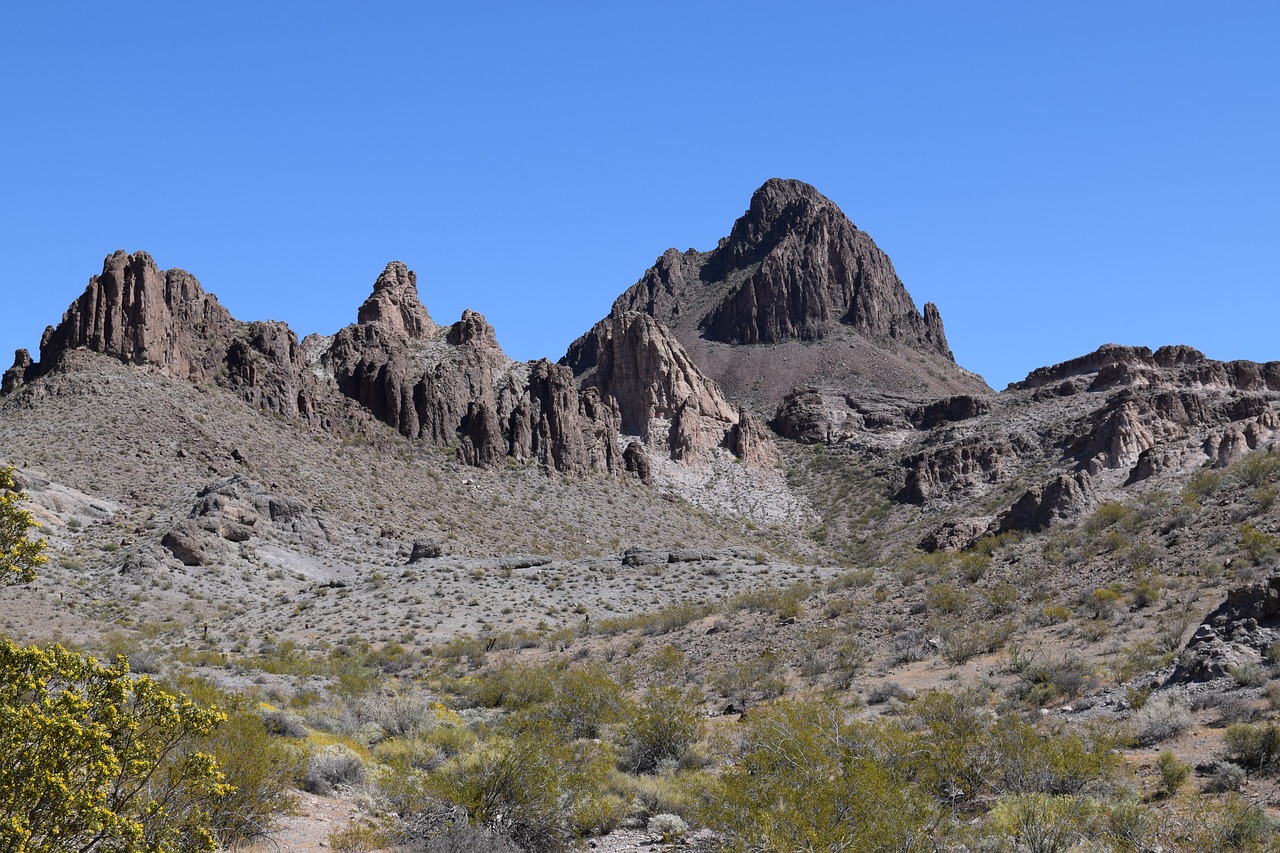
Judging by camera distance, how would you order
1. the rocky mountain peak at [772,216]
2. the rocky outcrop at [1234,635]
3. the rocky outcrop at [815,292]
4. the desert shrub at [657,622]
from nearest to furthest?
the rocky outcrop at [1234,635], the desert shrub at [657,622], the rocky outcrop at [815,292], the rocky mountain peak at [772,216]

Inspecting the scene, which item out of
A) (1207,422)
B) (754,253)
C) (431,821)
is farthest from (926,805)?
(754,253)

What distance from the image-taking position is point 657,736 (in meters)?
14.6

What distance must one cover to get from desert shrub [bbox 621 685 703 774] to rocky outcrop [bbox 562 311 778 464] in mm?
78147

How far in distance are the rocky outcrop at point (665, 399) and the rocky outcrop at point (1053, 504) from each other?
53.9 metres

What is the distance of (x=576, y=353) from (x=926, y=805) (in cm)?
15187

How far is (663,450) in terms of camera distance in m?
94.1

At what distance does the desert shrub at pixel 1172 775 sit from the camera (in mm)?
10344

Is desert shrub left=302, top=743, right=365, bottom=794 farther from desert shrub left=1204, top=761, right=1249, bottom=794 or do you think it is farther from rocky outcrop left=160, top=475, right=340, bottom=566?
rocky outcrop left=160, top=475, right=340, bottom=566

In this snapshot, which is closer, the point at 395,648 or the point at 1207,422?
the point at 395,648

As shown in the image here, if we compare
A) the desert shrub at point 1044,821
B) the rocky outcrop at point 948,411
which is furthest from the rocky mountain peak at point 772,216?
the desert shrub at point 1044,821

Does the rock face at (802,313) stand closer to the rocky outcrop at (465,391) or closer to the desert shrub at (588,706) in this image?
the rocky outcrop at (465,391)

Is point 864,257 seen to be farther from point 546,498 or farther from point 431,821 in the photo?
point 431,821

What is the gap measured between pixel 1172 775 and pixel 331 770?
34.1 ft

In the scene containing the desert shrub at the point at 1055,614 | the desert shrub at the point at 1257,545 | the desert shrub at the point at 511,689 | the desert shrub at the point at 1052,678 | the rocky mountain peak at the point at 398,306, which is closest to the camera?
the desert shrub at the point at 1052,678
